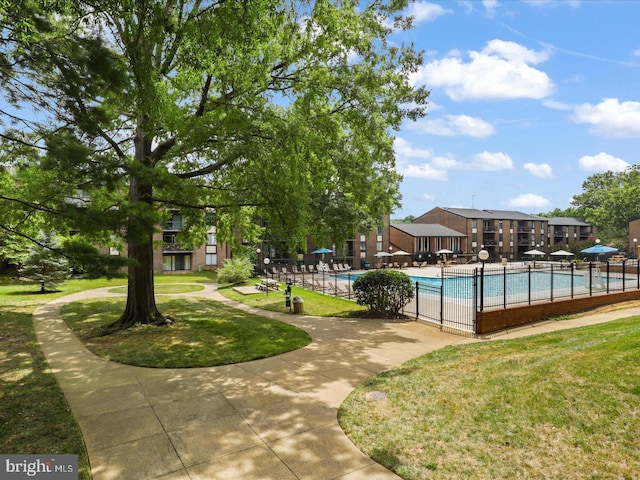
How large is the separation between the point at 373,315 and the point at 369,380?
25.3 ft

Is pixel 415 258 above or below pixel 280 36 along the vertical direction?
below

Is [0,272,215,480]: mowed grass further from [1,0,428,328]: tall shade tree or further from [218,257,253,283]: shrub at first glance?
[218,257,253,283]: shrub

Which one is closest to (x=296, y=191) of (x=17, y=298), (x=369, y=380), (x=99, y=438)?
(x=369, y=380)

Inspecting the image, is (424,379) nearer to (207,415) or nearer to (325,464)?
(325,464)

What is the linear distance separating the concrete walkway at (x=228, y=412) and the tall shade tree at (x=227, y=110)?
2869mm

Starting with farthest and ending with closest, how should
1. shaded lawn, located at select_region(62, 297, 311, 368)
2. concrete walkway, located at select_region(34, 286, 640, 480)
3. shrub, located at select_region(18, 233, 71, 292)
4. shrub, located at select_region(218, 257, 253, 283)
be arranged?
shrub, located at select_region(218, 257, 253, 283) → shrub, located at select_region(18, 233, 71, 292) → shaded lawn, located at select_region(62, 297, 311, 368) → concrete walkway, located at select_region(34, 286, 640, 480)

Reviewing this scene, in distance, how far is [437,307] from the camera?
1681 cm

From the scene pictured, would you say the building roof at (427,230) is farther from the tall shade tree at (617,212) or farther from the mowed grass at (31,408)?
the mowed grass at (31,408)

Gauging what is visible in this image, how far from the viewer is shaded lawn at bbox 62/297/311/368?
31.2 ft

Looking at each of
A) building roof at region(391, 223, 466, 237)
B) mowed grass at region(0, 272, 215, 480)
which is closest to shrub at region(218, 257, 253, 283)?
mowed grass at region(0, 272, 215, 480)

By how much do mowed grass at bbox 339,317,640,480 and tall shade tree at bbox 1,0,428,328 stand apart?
16.6 feet

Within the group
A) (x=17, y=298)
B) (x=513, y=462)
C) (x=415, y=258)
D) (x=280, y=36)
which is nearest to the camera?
(x=513, y=462)

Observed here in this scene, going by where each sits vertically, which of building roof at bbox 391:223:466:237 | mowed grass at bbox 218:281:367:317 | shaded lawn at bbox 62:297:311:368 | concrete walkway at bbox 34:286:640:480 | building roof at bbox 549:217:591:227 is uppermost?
building roof at bbox 549:217:591:227

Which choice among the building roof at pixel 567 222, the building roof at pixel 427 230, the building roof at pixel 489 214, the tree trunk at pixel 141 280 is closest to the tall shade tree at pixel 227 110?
the tree trunk at pixel 141 280
